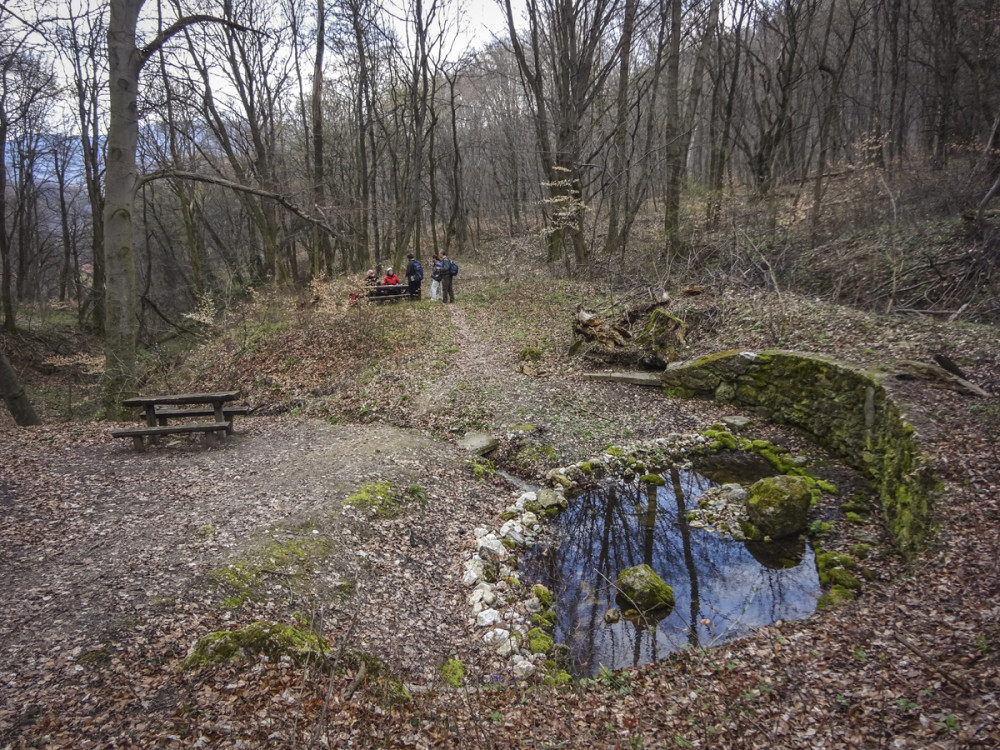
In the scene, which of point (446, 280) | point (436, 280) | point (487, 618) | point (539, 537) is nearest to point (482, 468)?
point (539, 537)

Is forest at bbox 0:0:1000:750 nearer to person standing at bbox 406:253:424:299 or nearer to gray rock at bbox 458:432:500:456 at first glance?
gray rock at bbox 458:432:500:456

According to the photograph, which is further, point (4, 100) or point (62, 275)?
point (62, 275)

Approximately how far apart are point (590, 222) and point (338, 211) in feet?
49.9

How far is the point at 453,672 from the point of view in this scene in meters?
4.73

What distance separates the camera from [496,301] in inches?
714

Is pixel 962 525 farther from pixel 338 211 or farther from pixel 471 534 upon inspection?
pixel 338 211

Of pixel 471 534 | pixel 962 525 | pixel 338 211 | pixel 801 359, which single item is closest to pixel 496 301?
pixel 338 211

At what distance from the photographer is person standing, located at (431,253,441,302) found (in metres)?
17.8

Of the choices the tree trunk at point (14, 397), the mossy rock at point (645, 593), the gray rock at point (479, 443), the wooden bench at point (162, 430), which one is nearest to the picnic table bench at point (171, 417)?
the wooden bench at point (162, 430)

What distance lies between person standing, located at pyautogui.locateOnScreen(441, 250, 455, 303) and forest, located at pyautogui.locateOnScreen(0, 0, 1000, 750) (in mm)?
687

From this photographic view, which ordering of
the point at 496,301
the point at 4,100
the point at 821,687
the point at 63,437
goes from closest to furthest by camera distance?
the point at 821,687 → the point at 63,437 → the point at 4,100 → the point at 496,301

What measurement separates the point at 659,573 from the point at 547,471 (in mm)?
2749

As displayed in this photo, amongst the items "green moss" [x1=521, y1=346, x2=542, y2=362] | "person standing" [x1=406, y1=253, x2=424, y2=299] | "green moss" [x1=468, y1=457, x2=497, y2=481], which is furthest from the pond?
"person standing" [x1=406, y1=253, x2=424, y2=299]

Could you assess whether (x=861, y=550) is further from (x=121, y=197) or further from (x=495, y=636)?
(x=121, y=197)
